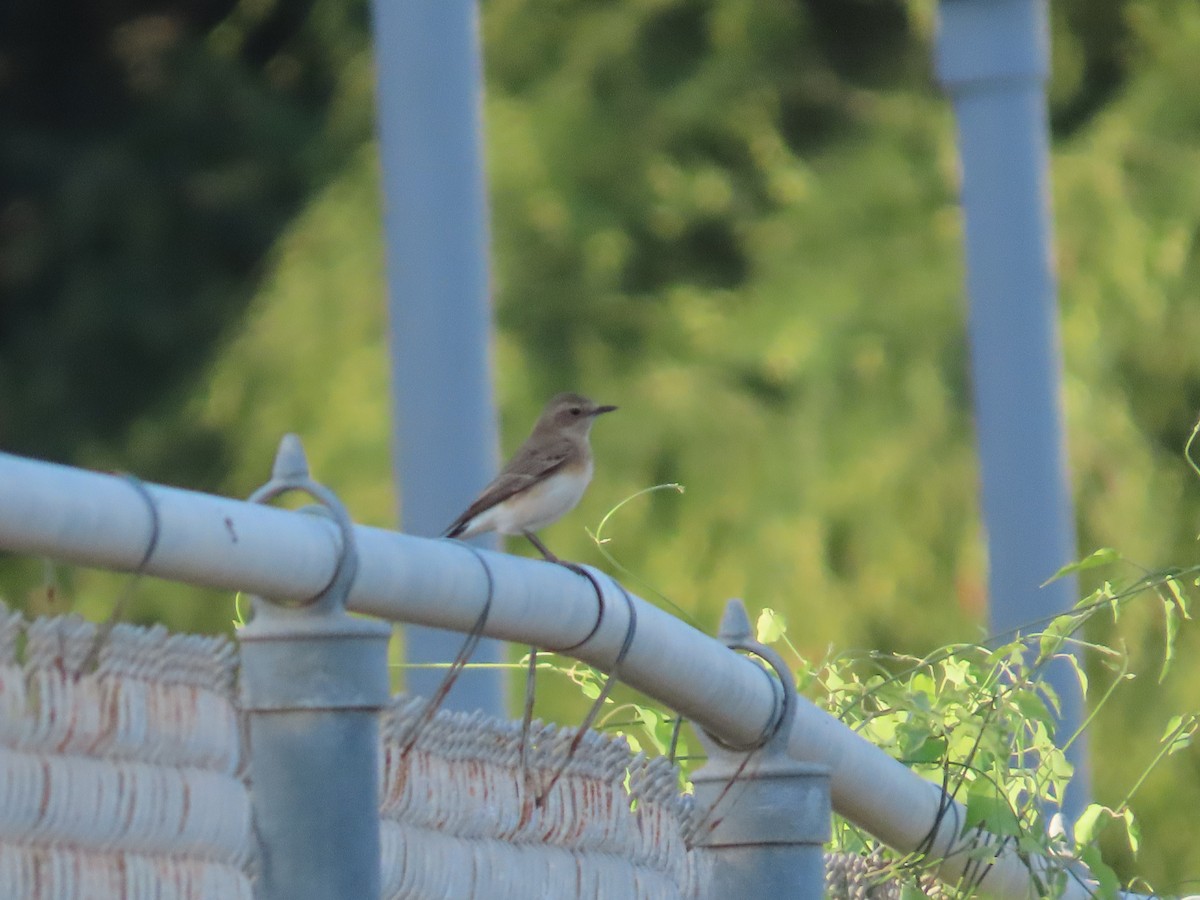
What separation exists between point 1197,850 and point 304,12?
22.3 feet

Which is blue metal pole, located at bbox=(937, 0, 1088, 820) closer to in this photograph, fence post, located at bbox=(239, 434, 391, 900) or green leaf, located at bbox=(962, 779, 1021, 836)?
green leaf, located at bbox=(962, 779, 1021, 836)

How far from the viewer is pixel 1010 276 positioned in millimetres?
5027

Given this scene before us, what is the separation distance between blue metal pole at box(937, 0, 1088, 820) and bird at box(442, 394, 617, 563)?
2.94ft

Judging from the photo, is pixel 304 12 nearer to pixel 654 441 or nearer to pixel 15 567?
pixel 15 567

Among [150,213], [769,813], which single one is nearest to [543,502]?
[769,813]

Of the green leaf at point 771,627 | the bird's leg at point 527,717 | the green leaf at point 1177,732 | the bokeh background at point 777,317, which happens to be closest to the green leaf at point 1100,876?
the green leaf at point 1177,732

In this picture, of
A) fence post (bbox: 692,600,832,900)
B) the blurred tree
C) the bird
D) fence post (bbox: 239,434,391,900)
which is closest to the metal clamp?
fence post (bbox: 239,434,391,900)

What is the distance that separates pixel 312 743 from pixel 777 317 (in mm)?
6715

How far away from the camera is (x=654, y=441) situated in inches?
315

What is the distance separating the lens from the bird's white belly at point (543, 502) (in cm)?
462

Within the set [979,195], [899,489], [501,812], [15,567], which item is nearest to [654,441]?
[899,489]

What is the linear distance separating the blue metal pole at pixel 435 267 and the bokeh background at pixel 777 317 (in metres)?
3.97

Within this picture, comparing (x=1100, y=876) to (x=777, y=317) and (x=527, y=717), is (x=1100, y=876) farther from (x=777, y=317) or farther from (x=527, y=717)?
(x=777, y=317)

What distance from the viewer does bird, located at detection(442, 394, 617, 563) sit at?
458 cm
